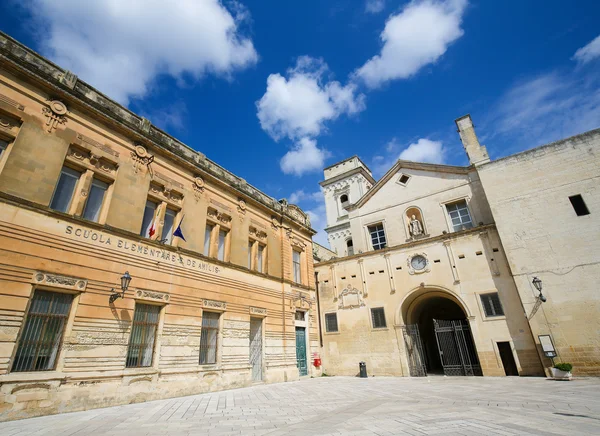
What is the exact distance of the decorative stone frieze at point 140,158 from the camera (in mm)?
11930

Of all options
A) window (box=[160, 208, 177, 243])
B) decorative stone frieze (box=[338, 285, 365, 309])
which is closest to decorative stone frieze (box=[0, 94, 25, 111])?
window (box=[160, 208, 177, 243])

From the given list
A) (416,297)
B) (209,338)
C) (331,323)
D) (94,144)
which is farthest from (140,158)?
(416,297)

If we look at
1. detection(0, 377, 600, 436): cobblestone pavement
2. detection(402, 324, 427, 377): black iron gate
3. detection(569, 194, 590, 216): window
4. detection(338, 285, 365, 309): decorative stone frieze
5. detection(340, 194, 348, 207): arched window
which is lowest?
detection(0, 377, 600, 436): cobblestone pavement

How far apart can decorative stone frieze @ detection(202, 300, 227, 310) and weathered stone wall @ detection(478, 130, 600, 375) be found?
14.3m

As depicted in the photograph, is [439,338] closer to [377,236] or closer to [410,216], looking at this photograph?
[377,236]

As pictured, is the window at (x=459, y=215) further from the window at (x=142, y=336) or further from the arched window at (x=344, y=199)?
the window at (x=142, y=336)

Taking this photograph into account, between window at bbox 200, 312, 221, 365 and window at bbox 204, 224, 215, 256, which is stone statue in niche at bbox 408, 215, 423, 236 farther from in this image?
window at bbox 200, 312, 221, 365

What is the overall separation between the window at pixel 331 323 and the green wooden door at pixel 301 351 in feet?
8.44

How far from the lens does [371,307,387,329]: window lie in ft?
60.8

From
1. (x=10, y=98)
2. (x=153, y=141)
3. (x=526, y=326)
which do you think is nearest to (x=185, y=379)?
(x=153, y=141)

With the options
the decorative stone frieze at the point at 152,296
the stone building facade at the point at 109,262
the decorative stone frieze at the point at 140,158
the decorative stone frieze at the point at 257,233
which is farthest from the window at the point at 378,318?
the decorative stone frieze at the point at 140,158

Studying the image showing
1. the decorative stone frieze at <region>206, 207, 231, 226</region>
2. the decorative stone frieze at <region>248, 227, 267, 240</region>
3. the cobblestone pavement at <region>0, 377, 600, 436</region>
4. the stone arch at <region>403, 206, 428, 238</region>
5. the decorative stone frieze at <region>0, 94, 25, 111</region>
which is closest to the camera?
the cobblestone pavement at <region>0, 377, 600, 436</region>

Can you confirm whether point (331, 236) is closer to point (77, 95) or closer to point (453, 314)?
point (453, 314)

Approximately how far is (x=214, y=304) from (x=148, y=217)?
183 inches
